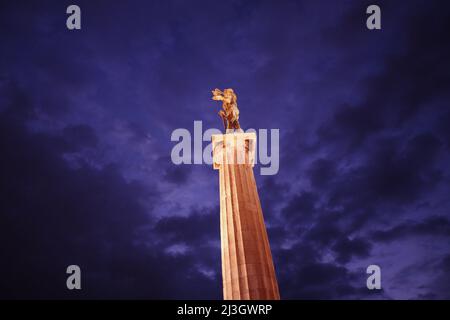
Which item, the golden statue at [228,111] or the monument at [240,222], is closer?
the monument at [240,222]

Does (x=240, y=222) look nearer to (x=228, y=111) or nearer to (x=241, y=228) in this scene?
(x=241, y=228)

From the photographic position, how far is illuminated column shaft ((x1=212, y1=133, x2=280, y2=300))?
13.2 m

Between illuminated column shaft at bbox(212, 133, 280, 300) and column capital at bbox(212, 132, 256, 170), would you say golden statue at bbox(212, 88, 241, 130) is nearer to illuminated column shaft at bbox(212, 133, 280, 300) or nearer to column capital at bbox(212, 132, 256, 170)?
column capital at bbox(212, 132, 256, 170)

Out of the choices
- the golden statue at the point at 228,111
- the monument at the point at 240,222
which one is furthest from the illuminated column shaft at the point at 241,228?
the golden statue at the point at 228,111

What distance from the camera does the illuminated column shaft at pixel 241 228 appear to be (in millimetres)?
13250

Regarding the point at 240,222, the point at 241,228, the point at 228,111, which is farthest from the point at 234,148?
the point at 241,228

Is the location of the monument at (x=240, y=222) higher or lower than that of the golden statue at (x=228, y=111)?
lower

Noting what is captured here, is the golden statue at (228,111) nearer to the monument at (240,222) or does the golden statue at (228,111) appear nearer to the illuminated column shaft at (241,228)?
the monument at (240,222)

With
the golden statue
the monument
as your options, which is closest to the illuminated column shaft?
the monument

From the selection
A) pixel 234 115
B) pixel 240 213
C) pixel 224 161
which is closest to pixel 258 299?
pixel 240 213

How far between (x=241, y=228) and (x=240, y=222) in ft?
1.00
